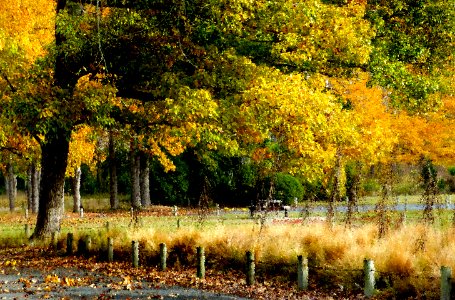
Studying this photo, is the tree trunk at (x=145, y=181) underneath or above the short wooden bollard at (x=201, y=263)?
above

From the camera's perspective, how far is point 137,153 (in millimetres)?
41531

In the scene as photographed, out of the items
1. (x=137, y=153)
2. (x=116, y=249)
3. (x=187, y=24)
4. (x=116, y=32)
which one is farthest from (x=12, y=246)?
(x=137, y=153)

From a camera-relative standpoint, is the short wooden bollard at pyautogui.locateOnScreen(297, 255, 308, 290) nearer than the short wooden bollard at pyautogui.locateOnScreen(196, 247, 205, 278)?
Yes

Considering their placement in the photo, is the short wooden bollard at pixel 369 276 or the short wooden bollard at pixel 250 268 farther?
the short wooden bollard at pixel 250 268

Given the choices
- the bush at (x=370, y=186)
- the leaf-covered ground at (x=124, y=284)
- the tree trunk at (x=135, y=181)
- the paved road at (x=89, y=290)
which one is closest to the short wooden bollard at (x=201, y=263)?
the leaf-covered ground at (x=124, y=284)

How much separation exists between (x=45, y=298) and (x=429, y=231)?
27.7 ft

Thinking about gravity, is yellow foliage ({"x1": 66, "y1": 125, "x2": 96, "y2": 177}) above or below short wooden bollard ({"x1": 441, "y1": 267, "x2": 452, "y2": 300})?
above

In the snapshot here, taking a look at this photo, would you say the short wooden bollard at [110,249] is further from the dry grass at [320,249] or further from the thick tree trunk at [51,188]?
the thick tree trunk at [51,188]

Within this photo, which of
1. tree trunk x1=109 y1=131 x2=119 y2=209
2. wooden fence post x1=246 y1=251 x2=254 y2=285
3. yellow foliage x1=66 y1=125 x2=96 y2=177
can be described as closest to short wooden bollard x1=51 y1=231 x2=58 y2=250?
wooden fence post x1=246 y1=251 x2=254 y2=285

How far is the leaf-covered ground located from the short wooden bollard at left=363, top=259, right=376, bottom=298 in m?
0.35

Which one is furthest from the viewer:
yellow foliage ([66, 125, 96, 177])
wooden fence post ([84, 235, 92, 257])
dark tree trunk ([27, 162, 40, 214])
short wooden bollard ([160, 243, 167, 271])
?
dark tree trunk ([27, 162, 40, 214])

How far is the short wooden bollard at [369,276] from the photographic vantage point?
1216 centimetres

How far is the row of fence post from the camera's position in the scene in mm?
10680

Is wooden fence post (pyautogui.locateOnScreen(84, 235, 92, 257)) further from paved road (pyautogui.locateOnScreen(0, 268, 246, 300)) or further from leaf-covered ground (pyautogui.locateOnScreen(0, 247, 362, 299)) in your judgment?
paved road (pyautogui.locateOnScreen(0, 268, 246, 300))
